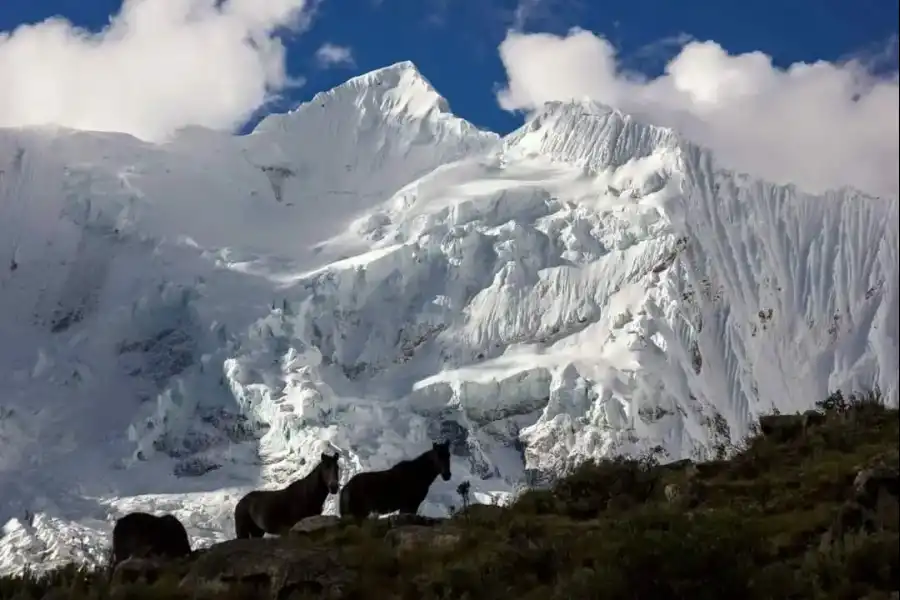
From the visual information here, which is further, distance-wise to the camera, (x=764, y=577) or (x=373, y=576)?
(x=373, y=576)

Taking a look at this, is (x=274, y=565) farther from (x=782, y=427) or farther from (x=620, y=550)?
(x=782, y=427)

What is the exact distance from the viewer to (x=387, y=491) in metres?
14.2

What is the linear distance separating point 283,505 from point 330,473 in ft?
2.40

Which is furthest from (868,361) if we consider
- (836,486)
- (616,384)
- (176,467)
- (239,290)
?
(836,486)

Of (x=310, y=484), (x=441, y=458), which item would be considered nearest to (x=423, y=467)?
(x=441, y=458)

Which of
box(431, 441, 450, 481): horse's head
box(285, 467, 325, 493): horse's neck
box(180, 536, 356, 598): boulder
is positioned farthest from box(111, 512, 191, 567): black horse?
box(431, 441, 450, 481): horse's head

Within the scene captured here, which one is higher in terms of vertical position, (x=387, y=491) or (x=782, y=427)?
(x=782, y=427)

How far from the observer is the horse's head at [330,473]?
13.9 metres

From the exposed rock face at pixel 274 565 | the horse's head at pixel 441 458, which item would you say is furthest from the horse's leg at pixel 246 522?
the horse's head at pixel 441 458

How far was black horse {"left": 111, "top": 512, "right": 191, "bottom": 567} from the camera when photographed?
12.1 meters

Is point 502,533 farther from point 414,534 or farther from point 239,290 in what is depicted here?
point 239,290

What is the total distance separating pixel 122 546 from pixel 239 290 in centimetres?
18517

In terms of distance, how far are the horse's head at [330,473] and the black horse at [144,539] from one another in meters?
2.03

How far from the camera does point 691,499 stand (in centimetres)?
1241
